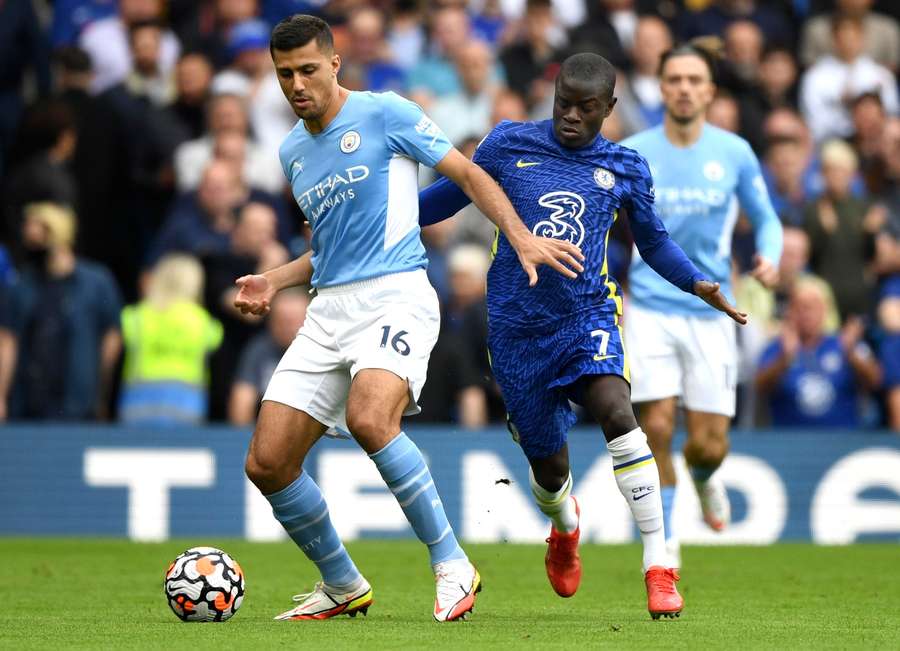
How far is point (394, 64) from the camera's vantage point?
56.2ft

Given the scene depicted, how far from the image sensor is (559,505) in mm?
9023

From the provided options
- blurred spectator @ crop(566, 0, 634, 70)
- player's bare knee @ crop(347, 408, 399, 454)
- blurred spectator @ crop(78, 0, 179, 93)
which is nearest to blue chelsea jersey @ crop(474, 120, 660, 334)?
player's bare knee @ crop(347, 408, 399, 454)

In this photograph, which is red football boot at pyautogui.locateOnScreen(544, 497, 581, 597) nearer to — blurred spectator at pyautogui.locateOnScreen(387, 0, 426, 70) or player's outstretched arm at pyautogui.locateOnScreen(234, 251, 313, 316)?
Result: player's outstretched arm at pyautogui.locateOnScreen(234, 251, 313, 316)

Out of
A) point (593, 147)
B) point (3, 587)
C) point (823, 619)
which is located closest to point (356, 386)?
point (593, 147)

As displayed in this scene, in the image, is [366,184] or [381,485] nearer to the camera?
[366,184]

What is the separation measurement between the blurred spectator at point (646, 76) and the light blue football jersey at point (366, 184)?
28.9ft

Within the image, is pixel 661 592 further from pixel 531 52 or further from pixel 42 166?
pixel 531 52

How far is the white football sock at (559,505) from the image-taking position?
353 inches

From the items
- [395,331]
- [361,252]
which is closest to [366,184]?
[361,252]

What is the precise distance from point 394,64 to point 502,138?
8.77 meters

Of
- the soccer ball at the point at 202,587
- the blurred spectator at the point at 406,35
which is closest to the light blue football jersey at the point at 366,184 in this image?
the soccer ball at the point at 202,587

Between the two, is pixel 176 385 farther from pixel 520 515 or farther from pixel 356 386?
pixel 356 386

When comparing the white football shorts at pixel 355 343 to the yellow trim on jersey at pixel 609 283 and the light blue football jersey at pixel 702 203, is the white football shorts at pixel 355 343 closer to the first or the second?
the yellow trim on jersey at pixel 609 283

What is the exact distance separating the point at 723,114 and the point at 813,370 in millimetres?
2902
